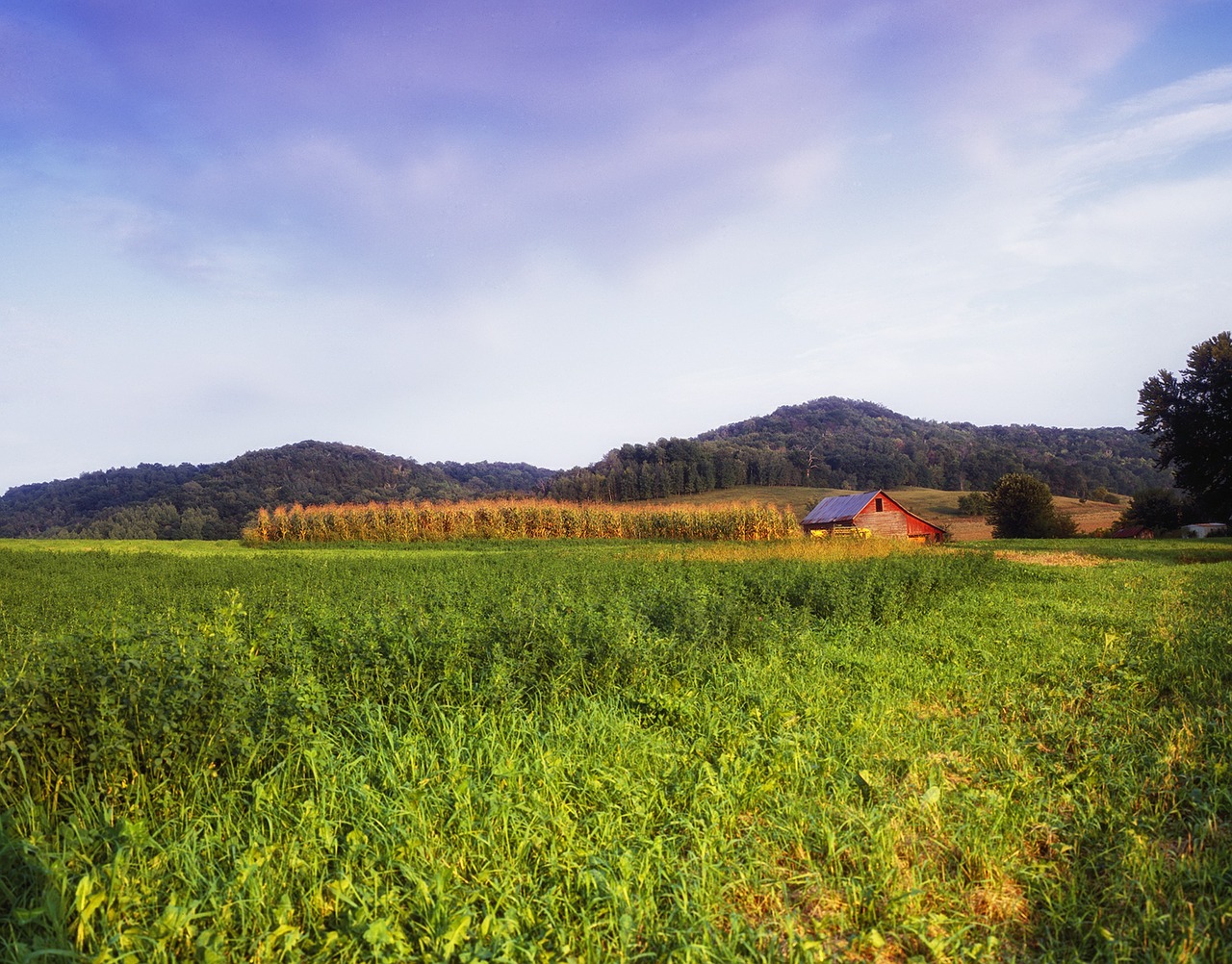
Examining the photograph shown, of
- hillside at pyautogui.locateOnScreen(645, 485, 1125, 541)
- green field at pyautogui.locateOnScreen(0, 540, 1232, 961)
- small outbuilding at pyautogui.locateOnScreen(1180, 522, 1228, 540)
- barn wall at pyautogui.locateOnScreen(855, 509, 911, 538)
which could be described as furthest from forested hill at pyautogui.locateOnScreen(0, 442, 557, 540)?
green field at pyautogui.locateOnScreen(0, 540, 1232, 961)

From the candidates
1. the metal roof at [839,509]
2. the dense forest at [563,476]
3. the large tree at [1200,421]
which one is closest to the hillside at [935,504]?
the dense forest at [563,476]

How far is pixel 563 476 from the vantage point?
10644cm

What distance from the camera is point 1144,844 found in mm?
3836

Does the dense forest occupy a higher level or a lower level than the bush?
higher

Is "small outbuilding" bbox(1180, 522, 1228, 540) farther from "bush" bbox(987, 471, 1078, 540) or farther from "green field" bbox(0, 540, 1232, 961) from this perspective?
"green field" bbox(0, 540, 1232, 961)

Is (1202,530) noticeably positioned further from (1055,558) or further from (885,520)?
(1055,558)

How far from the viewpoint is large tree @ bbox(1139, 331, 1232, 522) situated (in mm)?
32781

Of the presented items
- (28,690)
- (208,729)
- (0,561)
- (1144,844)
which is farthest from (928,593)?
(0,561)

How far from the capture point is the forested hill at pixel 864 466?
325 feet

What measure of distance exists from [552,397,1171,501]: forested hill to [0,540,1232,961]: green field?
80.3 metres

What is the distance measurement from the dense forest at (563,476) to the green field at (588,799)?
6815 centimetres

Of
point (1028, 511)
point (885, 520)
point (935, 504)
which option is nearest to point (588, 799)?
point (885, 520)

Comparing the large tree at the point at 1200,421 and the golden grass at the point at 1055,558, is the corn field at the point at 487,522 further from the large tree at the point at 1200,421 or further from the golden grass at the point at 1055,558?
the large tree at the point at 1200,421

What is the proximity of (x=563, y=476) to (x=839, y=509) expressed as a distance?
63.2 metres
